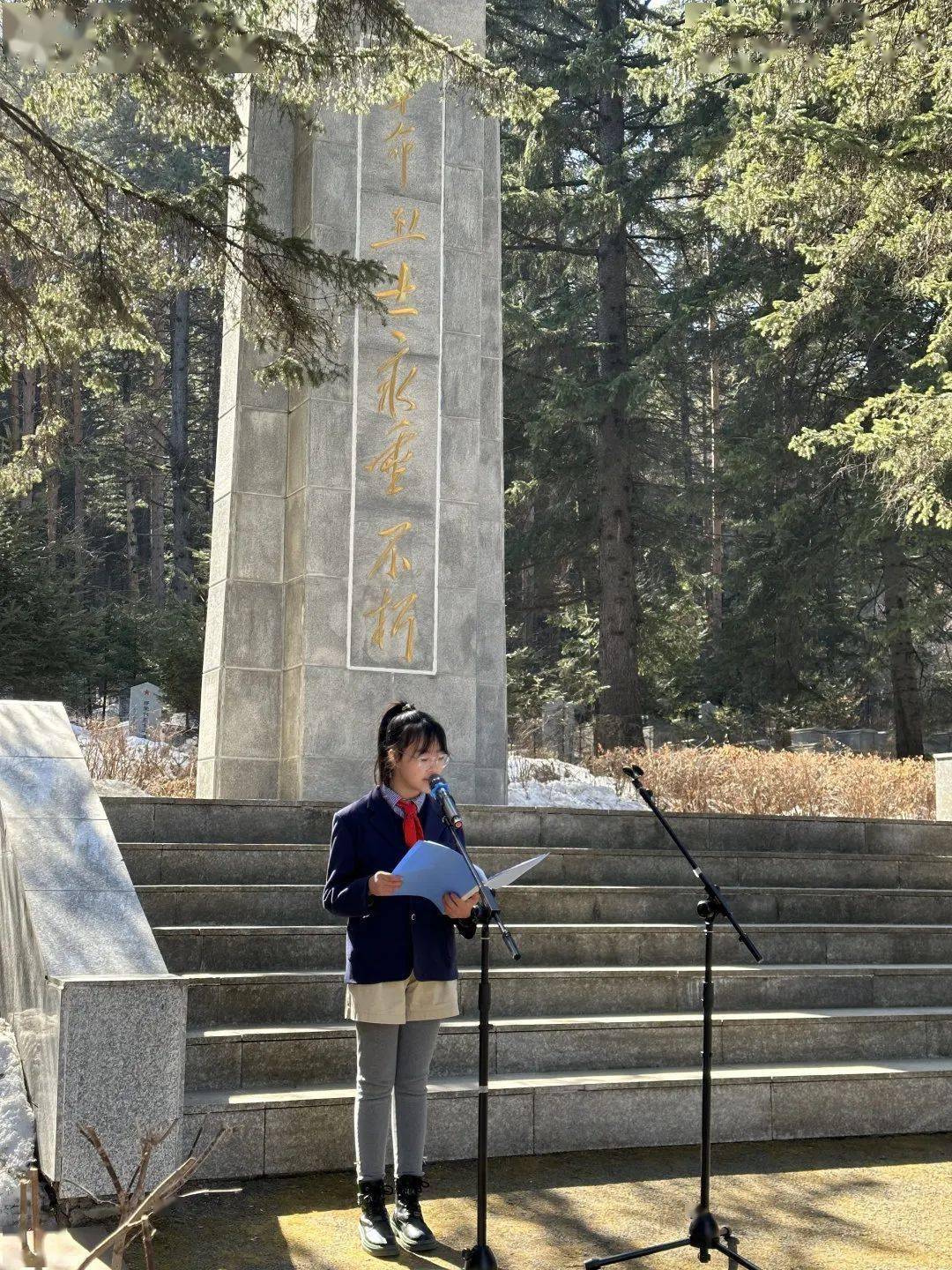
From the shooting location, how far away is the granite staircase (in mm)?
5715

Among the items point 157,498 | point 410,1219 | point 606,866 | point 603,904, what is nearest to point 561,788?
point 606,866

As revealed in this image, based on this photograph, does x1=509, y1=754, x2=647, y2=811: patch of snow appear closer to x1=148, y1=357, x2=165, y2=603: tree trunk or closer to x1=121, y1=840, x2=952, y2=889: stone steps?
x1=121, y1=840, x2=952, y2=889: stone steps

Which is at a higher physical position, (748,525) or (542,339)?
(542,339)

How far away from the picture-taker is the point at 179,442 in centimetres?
3189

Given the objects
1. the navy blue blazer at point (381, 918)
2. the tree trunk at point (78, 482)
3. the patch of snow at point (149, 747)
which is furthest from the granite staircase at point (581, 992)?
the tree trunk at point (78, 482)

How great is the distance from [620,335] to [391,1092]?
66.0ft

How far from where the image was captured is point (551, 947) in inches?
283

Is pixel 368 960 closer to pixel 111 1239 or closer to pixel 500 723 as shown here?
pixel 111 1239

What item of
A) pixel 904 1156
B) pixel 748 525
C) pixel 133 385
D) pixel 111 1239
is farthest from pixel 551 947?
pixel 133 385

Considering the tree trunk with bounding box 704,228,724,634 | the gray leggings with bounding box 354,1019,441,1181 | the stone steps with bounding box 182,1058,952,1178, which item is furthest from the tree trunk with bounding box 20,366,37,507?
the gray leggings with bounding box 354,1019,441,1181

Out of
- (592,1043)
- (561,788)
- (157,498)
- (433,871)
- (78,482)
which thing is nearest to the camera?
(433,871)

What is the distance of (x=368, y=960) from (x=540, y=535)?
20727 millimetres

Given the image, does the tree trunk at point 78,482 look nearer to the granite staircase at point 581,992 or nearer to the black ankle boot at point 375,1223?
the granite staircase at point 581,992

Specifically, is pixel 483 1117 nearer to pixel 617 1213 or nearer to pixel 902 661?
pixel 617 1213
